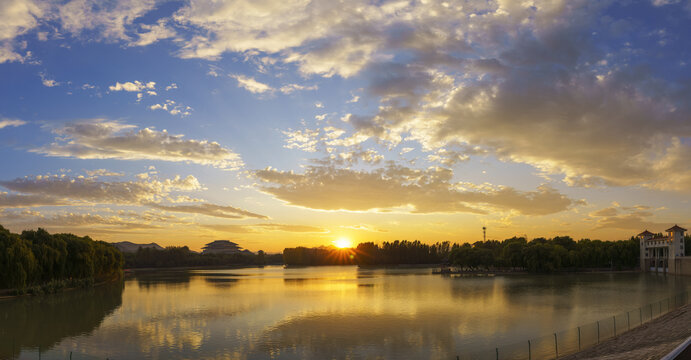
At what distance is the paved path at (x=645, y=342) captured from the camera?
103 ft

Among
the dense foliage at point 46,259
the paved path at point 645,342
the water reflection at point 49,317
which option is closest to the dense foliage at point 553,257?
the paved path at point 645,342

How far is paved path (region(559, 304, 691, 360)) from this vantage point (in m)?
31.2

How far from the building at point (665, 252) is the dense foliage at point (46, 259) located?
16241 cm

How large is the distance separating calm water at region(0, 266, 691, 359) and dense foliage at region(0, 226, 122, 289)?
6505 mm

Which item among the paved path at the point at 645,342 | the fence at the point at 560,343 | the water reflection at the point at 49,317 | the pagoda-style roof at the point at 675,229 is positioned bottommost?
the water reflection at the point at 49,317

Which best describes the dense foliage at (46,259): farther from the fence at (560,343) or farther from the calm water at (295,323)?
the fence at (560,343)

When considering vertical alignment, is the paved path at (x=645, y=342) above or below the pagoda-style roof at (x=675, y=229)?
below

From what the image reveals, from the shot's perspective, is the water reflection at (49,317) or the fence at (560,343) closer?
the fence at (560,343)

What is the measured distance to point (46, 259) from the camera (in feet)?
318

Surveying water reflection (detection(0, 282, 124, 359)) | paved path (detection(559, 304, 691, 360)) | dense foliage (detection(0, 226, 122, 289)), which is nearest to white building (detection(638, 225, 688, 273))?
paved path (detection(559, 304, 691, 360))

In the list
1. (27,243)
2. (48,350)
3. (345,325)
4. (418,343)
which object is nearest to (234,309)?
(345,325)

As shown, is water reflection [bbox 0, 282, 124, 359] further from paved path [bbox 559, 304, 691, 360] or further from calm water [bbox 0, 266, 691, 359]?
paved path [bbox 559, 304, 691, 360]

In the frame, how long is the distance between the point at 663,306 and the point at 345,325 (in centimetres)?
4471

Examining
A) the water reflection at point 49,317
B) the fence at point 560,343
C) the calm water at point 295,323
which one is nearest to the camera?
the fence at point 560,343
